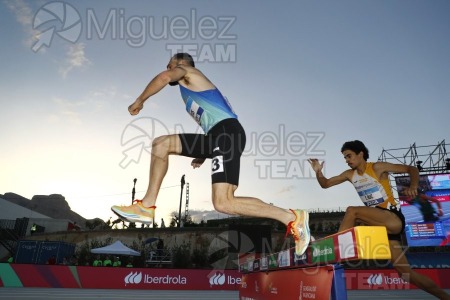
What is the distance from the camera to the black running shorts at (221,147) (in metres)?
3.19

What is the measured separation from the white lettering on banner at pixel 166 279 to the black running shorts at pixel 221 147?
483 inches

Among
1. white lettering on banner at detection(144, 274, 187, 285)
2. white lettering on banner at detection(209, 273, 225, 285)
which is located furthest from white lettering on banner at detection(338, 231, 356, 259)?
white lettering on banner at detection(144, 274, 187, 285)

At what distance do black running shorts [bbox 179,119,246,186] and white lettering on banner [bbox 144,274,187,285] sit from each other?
12272 millimetres

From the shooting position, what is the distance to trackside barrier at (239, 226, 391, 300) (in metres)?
2.08

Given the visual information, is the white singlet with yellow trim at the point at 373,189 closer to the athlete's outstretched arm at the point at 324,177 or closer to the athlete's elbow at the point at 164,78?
the athlete's outstretched arm at the point at 324,177

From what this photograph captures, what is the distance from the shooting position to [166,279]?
1435cm

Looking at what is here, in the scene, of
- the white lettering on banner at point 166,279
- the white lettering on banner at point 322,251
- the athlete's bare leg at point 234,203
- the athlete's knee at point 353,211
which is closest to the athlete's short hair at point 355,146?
the athlete's knee at point 353,211

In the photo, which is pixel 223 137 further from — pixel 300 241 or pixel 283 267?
pixel 283 267

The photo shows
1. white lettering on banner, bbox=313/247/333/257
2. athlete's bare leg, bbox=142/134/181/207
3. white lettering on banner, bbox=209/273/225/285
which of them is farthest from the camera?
white lettering on banner, bbox=209/273/225/285

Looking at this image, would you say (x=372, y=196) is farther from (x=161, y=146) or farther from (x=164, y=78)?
(x=164, y=78)

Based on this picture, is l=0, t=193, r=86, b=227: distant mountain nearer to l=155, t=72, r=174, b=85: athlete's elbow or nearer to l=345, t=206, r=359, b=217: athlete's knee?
l=345, t=206, r=359, b=217: athlete's knee

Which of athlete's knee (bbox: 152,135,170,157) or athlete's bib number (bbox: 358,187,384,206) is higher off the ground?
athlete's knee (bbox: 152,135,170,157)

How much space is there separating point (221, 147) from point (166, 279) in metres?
12.7

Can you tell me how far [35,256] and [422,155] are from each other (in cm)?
2847
